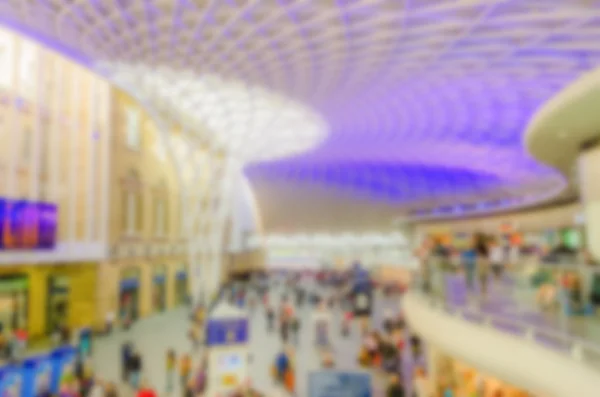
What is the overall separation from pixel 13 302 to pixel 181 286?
16.1 meters

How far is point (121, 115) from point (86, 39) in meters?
9.30

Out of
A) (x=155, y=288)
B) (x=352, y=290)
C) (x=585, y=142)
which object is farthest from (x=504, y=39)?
(x=155, y=288)

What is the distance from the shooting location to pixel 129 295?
27312mm

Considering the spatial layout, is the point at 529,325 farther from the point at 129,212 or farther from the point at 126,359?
the point at 129,212

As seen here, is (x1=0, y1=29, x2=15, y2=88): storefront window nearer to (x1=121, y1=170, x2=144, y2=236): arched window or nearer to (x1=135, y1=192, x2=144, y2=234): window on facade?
(x1=121, y1=170, x2=144, y2=236): arched window

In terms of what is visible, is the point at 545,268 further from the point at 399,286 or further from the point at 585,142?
A: the point at 399,286

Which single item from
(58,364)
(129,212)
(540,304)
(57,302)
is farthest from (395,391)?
(129,212)

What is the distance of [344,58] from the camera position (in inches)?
727

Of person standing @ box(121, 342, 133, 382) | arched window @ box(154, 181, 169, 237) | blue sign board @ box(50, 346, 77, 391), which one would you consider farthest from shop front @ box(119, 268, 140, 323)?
blue sign board @ box(50, 346, 77, 391)

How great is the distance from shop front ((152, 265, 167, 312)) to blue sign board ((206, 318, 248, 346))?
65.4 feet

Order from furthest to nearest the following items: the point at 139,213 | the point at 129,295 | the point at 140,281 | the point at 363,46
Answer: the point at 139,213 → the point at 140,281 → the point at 129,295 → the point at 363,46

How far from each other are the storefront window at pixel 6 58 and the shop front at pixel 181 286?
19117mm

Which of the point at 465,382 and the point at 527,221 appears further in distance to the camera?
the point at 527,221

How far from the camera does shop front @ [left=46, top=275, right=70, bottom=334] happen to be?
75.2 ft
